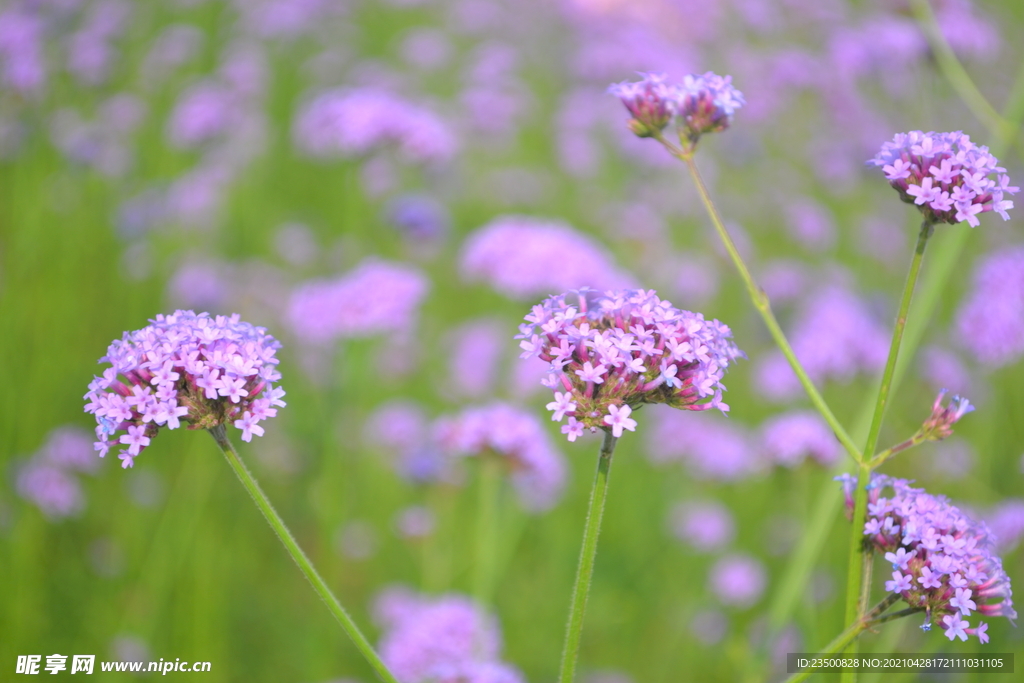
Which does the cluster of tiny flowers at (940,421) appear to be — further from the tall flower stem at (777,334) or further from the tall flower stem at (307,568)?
the tall flower stem at (307,568)

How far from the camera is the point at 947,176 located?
143cm

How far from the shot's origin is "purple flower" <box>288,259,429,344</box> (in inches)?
132

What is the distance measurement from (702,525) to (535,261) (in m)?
1.99

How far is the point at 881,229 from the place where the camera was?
6215mm

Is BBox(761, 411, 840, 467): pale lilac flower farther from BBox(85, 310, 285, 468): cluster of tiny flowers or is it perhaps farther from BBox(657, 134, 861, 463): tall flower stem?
BBox(85, 310, 285, 468): cluster of tiny flowers

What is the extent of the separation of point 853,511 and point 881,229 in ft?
17.7

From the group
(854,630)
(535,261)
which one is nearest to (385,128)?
(535,261)

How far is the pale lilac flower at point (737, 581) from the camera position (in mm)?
3949

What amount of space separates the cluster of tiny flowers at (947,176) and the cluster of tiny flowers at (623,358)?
46 cm

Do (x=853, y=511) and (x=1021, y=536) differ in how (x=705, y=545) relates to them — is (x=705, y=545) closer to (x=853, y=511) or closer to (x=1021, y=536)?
(x=1021, y=536)

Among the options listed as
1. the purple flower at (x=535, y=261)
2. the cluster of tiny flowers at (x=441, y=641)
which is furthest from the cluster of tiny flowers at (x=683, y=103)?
the cluster of tiny flowers at (x=441, y=641)

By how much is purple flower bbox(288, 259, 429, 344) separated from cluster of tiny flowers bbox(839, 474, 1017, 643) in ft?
7.49

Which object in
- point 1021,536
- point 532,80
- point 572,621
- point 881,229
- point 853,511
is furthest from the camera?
point 532,80

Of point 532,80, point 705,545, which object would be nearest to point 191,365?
point 705,545
